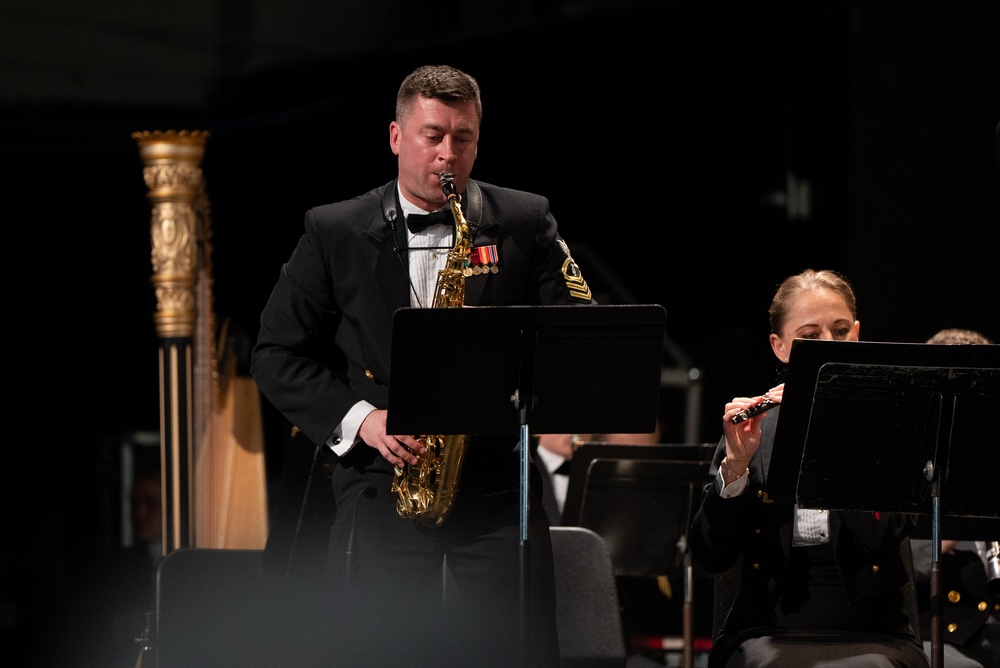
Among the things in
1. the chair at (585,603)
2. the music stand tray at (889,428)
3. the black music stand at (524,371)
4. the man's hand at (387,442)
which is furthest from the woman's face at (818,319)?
the man's hand at (387,442)

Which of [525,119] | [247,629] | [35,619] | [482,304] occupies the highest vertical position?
[525,119]

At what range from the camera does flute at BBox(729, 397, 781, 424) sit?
2.76m

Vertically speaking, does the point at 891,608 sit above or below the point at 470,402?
below

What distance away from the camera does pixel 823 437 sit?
8.79 feet

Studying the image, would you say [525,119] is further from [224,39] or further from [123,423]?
[123,423]

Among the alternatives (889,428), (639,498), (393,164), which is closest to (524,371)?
(889,428)

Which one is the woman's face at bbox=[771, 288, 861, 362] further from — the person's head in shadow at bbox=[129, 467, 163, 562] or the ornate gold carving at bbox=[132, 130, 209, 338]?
the person's head in shadow at bbox=[129, 467, 163, 562]

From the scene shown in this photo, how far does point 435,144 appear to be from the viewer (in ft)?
9.37

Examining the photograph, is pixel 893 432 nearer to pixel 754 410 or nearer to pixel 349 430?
pixel 754 410

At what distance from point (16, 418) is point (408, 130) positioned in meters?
4.00

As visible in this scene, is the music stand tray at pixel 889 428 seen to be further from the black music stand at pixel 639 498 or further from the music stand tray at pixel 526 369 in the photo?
the black music stand at pixel 639 498

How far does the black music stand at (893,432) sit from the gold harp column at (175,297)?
1.96 m

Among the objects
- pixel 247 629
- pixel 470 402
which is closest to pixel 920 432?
pixel 470 402

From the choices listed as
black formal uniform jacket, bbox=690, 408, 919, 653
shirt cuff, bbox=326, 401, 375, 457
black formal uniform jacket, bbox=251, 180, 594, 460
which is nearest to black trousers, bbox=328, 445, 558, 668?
shirt cuff, bbox=326, 401, 375, 457
